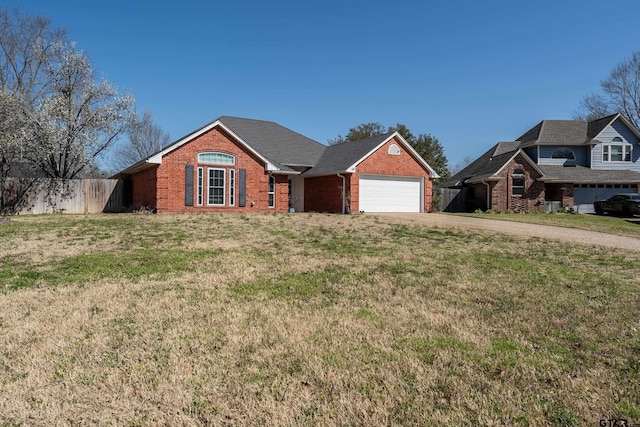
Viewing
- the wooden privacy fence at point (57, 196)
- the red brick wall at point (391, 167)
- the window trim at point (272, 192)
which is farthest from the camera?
the window trim at point (272, 192)

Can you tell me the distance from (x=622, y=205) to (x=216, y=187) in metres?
24.5

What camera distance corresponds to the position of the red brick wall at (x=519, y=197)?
26.6 meters

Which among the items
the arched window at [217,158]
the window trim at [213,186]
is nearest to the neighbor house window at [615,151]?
the arched window at [217,158]

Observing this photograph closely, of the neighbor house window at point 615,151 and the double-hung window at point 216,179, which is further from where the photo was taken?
the neighbor house window at point 615,151

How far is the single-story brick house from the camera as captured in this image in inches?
755

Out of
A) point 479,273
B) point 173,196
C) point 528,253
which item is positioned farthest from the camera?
point 173,196

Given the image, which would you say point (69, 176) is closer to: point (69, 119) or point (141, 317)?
point (69, 119)

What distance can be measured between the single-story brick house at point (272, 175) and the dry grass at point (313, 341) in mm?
12000

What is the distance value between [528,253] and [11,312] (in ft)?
30.7

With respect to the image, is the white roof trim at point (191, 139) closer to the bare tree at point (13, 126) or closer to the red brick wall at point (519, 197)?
the bare tree at point (13, 126)

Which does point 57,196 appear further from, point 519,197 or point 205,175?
point 519,197

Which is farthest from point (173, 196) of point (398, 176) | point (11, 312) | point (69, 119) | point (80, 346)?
point (80, 346)

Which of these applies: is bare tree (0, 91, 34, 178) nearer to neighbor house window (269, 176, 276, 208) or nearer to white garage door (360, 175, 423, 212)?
neighbor house window (269, 176, 276, 208)

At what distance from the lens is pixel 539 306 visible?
483 cm
